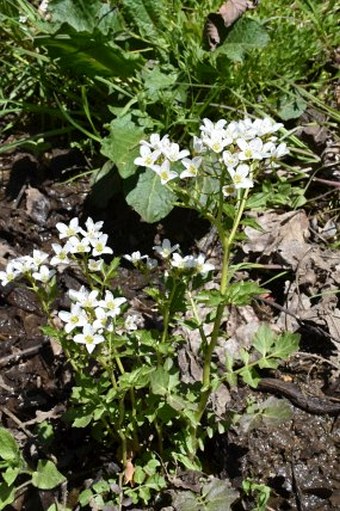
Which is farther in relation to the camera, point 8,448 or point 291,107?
point 291,107

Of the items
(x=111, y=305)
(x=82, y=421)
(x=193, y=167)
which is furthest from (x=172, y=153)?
(x=82, y=421)

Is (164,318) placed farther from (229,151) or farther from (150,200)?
(150,200)

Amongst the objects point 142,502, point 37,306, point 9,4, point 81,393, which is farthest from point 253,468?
point 9,4

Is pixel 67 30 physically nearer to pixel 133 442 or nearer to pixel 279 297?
pixel 279 297

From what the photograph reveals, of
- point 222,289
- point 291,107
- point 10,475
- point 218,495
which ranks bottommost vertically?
point 218,495

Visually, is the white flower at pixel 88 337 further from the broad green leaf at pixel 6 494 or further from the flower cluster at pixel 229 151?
the broad green leaf at pixel 6 494

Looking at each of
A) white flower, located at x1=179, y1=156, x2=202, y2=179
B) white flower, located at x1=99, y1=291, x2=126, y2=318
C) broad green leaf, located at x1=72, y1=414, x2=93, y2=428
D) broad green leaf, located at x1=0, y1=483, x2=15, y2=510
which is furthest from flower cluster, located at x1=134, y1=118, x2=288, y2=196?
broad green leaf, located at x1=0, y1=483, x2=15, y2=510

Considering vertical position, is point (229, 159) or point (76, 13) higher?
point (76, 13)

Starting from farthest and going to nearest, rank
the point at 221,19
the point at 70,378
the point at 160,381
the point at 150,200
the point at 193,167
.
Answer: the point at 221,19 → the point at 150,200 → the point at 70,378 → the point at 160,381 → the point at 193,167
